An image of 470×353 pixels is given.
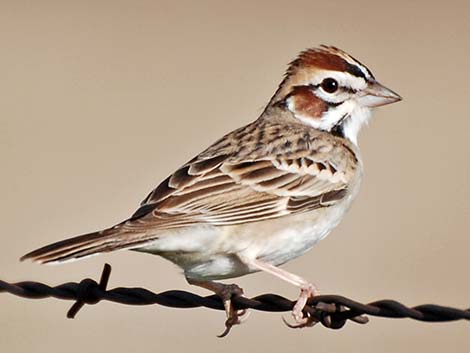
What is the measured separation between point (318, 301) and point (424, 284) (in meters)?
5.33

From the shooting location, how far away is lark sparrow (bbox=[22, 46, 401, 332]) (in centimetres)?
703

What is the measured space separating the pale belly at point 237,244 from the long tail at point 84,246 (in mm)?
200

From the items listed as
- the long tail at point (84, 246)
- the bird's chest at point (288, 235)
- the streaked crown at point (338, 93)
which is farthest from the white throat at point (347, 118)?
the long tail at point (84, 246)

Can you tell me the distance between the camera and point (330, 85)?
837 cm

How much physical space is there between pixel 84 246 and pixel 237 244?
42.6 inches

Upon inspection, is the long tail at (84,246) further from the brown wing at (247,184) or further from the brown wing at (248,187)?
the brown wing at (248,187)

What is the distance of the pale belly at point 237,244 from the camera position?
23.2 feet

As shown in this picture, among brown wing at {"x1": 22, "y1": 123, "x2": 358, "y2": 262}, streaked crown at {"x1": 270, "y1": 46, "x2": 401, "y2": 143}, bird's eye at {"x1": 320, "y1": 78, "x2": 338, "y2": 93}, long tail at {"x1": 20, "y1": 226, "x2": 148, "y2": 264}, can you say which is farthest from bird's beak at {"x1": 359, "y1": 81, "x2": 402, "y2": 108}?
long tail at {"x1": 20, "y1": 226, "x2": 148, "y2": 264}

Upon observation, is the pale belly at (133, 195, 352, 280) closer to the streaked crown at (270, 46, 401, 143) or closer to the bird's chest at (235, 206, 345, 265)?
the bird's chest at (235, 206, 345, 265)

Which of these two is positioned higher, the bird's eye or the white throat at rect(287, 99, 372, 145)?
the bird's eye

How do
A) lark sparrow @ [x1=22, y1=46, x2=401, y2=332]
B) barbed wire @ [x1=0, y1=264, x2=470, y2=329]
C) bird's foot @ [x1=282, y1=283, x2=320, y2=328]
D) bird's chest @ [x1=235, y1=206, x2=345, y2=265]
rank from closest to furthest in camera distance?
barbed wire @ [x1=0, y1=264, x2=470, y2=329]
bird's foot @ [x1=282, y1=283, x2=320, y2=328]
lark sparrow @ [x1=22, y1=46, x2=401, y2=332]
bird's chest @ [x1=235, y1=206, x2=345, y2=265]

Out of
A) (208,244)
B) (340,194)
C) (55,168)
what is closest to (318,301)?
(208,244)

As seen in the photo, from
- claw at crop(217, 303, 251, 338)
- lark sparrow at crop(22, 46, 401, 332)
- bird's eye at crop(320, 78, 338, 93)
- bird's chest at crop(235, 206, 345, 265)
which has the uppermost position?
bird's eye at crop(320, 78, 338, 93)

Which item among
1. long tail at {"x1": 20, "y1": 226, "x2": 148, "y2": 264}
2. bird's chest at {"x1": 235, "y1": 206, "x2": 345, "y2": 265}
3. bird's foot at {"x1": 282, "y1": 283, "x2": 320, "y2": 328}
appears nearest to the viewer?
long tail at {"x1": 20, "y1": 226, "x2": 148, "y2": 264}
